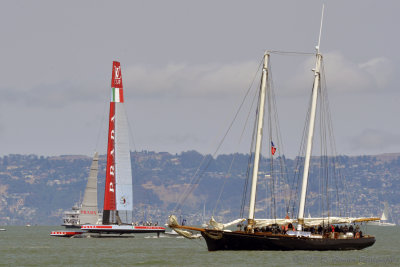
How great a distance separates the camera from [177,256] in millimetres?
109500

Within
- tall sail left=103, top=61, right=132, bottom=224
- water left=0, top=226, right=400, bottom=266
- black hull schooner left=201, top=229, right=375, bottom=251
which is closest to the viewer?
water left=0, top=226, right=400, bottom=266

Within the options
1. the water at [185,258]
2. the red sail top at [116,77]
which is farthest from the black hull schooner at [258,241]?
the red sail top at [116,77]

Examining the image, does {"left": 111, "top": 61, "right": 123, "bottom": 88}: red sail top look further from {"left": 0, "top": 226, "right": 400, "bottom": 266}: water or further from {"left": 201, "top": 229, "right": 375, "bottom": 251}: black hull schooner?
{"left": 201, "top": 229, "right": 375, "bottom": 251}: black hull schooner

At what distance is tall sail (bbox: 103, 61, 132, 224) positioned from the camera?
154 metres

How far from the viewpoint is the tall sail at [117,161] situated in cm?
15438

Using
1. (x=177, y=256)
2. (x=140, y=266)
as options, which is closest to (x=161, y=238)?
(x=177, y=256)

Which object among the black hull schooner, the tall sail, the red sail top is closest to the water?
the black hull schooner

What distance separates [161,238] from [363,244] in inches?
2849

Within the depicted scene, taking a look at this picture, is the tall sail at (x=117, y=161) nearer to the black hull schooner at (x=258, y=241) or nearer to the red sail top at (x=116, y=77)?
the red sail top at (x=116, y=77)

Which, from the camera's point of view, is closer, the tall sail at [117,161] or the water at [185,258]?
the water at [185,258]

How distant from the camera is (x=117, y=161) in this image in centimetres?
15538

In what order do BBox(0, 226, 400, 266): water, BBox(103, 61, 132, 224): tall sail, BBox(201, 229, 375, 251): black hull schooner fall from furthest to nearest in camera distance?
1. BBox(103, 61, 132, 224): tall sail
2. BBox(201, 229, 375, 251): black hull schooner
3. BBox(0, 226, 400, 266): water

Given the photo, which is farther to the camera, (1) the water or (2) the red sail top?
(2) the red sail top

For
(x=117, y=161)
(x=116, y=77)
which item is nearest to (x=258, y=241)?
(x=117, y=161)
